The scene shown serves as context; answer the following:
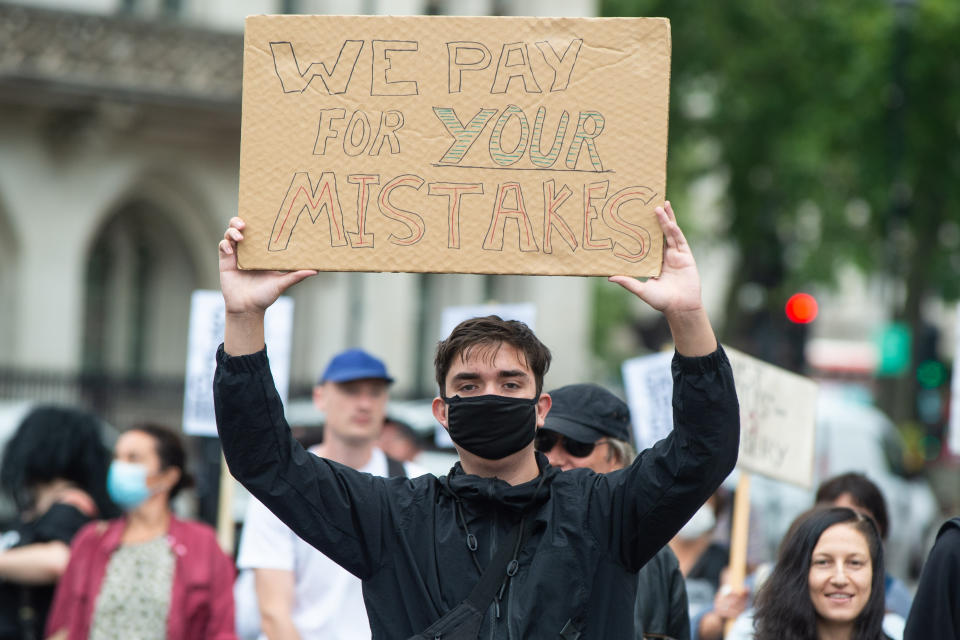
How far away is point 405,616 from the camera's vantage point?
11.9 feet

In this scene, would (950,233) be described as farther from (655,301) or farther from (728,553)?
(655,301)

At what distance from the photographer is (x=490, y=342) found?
3.77m

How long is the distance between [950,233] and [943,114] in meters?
3.35

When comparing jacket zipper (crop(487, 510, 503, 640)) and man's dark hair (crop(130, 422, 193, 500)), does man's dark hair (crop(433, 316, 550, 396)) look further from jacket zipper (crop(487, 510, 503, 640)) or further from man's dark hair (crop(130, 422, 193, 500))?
man's dark hair (crop(130, 422, 193, 500))

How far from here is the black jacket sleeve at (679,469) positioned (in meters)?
3.50

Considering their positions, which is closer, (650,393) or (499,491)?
(499,491)

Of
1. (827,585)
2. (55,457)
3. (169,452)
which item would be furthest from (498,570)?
(55,457)

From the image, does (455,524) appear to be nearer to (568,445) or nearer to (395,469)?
(568,445)

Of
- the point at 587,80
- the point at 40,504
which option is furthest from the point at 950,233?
the point at 587,80

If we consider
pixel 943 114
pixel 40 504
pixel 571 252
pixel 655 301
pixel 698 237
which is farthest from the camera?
pixel 698 237

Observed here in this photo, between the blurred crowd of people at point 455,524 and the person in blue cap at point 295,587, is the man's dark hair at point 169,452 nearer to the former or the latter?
the blurred crowd of people at point 455,524

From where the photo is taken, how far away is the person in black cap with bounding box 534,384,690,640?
486 cm

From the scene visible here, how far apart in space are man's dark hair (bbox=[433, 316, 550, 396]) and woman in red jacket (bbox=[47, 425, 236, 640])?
2.45m

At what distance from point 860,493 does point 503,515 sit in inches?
109
